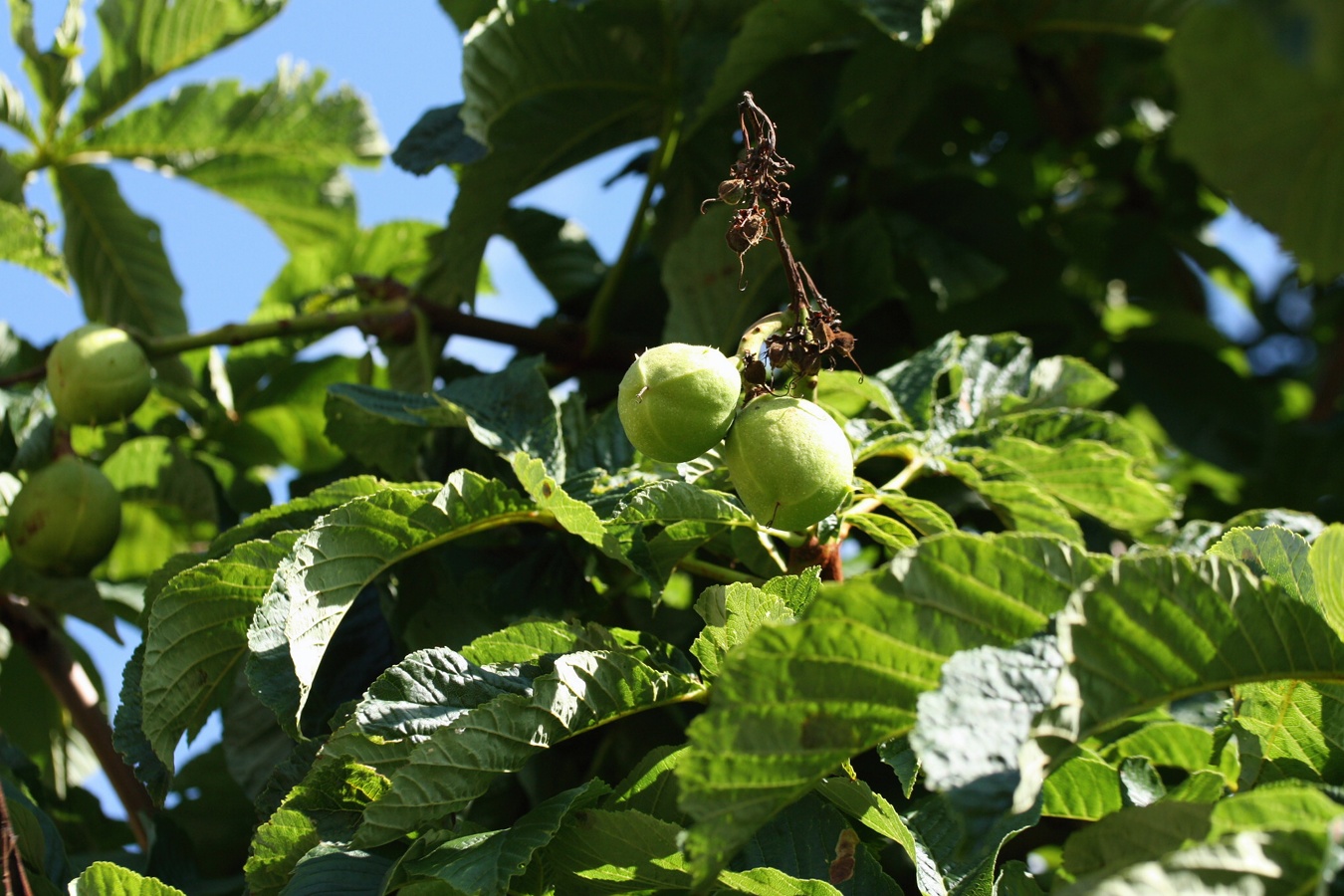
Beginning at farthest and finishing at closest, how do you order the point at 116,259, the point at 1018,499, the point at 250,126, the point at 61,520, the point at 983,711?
the point at 250,126
the point at 116,259
the point at 61,520
the point at 1018,499
the point at 983,711

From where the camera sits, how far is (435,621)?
1748 millimetres

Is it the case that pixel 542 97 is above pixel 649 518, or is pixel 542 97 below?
above

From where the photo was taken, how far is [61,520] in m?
1.76

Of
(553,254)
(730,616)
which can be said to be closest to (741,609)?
(730,616)

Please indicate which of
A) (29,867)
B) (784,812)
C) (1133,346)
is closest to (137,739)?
(29,867)

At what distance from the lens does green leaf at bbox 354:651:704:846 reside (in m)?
1.02

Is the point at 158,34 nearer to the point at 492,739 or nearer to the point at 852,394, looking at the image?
the point at 852,394

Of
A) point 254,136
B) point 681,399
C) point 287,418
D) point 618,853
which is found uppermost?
point 254,136

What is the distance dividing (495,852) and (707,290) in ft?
3.52

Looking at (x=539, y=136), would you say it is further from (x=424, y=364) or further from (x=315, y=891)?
(x=315, y=891)

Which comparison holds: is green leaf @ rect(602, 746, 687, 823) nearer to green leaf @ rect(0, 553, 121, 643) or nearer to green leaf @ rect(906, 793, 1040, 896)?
green leaf @ rect(906, 793, 1040, 896)

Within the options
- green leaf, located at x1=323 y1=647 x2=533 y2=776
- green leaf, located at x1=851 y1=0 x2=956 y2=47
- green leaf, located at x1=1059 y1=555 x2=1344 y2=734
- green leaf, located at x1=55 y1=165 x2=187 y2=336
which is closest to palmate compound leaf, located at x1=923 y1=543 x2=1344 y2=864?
green leaf, located at x1=1059 y1=555 x2=1344 y2=734

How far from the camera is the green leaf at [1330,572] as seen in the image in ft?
Result: 3.21

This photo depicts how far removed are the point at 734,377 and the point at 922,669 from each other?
36 centimetres
